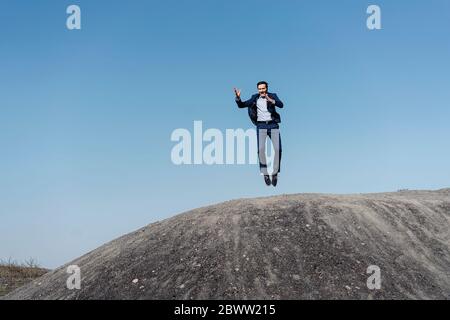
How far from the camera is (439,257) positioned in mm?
13523

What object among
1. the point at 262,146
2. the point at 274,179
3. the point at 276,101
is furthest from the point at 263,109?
the point at 274,179

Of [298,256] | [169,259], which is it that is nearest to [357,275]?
[298,256]

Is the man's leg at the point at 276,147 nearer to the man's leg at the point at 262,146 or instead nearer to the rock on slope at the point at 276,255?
the man's leg at the point at 262,146

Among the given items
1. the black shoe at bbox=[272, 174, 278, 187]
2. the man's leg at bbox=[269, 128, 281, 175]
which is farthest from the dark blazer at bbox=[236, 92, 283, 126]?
the black shoe at bbox=[272, 174, 278, 187]

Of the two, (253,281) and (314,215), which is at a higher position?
(314,215)

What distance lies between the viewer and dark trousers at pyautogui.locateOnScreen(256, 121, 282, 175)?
13969 mm

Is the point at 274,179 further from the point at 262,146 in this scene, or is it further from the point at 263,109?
the point at 263,109

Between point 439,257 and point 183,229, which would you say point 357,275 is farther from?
point 183,229

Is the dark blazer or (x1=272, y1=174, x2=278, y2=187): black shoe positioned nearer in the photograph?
the dark blazer

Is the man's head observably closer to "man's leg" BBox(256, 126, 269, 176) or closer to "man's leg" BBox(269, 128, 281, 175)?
"man's leg" BBox(256, 126, 269, 176)

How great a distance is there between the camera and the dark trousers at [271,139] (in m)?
14.0

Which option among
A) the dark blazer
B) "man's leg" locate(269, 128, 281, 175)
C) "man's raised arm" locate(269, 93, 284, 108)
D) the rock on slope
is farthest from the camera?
"man's leg" locate(269, 128, 281, 175)
